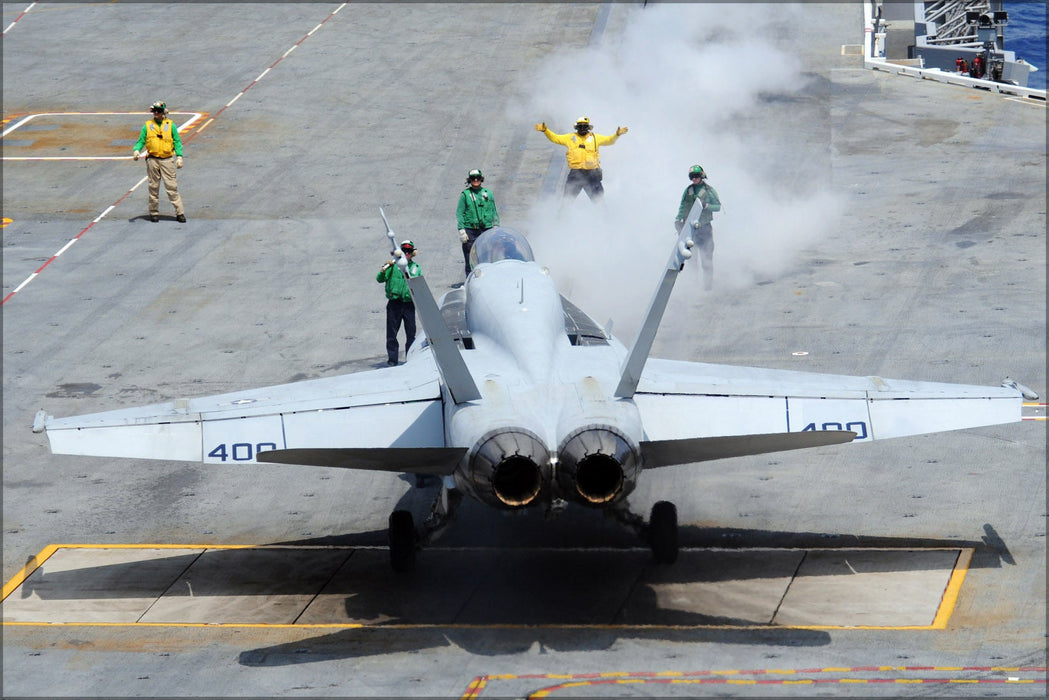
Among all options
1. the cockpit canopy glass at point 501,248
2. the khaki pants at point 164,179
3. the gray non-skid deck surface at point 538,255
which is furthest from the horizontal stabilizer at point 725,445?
the khaki pants at point 164,179

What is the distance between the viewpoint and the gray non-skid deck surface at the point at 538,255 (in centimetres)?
1505

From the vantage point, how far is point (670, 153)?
3131 centimetres

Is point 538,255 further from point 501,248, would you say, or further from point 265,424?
point 265,424

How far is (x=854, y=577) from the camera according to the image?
1611 cm

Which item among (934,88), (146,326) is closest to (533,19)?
(934,88)

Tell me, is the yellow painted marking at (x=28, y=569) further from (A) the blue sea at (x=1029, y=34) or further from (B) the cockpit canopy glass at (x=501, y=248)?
(A) the blue sea at (x=1029, y=34)

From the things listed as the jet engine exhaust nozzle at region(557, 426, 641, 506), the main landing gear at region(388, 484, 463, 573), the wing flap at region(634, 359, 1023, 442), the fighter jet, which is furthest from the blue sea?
the jet engine exhaust nozzle at region(557, 426, 641, 506)

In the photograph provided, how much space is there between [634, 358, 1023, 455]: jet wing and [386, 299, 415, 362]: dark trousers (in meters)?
6.36

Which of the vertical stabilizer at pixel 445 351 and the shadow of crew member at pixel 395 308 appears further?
the shadow of crew member at pixel 395 308

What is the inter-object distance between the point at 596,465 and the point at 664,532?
2.76 meters

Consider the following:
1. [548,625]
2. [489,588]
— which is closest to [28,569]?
[489,588]

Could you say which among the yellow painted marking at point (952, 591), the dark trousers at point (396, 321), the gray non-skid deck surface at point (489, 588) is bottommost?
the gray non-skid deck surface at point (489, 588)

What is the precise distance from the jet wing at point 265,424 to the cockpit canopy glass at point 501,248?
2299 millimetres

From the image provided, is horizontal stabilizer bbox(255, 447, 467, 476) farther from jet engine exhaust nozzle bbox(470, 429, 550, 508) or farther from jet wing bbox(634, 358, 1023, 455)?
jet wing bbox(634, 358, 1023, 455)
